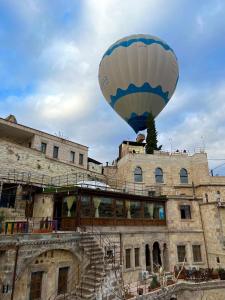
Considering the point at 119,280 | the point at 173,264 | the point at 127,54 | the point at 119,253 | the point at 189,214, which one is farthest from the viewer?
the point at 127,54

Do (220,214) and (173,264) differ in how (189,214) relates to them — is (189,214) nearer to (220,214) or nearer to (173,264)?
(220,214)

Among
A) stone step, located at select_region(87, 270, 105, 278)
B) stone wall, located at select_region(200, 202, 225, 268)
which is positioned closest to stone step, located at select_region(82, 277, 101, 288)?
stone step, located at select_region(87, 270, 105, 278)

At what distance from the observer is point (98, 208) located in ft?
74.4

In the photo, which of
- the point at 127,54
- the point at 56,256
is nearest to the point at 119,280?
the point at 56,256

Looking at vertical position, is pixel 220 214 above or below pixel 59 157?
below

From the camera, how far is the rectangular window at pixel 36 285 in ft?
52.1

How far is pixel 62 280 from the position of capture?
1753 cm

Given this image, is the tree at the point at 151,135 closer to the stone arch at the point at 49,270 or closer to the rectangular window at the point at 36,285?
the stone arch at the point at 49,270

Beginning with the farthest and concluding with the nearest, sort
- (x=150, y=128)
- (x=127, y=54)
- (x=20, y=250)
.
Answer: (x=150, y=128), (x=127, y=54), (x=20, y=250)

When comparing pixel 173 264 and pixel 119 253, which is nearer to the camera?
pixel 119 253

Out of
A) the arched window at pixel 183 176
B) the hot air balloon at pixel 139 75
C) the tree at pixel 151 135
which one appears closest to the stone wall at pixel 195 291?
the arched window at pixel 183 176

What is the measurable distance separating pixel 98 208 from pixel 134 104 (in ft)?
70.8

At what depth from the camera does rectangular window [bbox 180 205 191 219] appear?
28.9 meters

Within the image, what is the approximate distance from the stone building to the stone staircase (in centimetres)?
6
